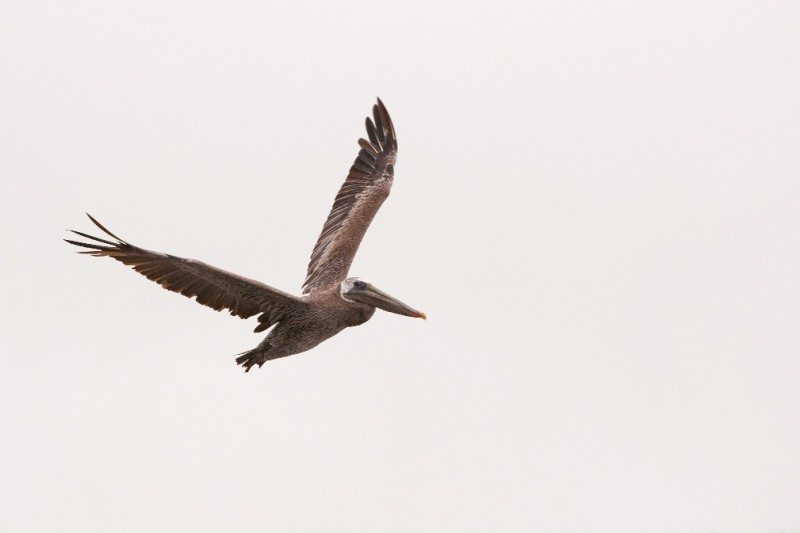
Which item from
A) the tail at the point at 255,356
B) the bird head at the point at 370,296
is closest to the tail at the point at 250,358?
the tail at the point at 255,356

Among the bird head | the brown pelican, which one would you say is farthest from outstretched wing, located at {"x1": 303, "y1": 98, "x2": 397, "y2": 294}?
the bird head

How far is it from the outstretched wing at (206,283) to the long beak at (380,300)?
96 centimetres

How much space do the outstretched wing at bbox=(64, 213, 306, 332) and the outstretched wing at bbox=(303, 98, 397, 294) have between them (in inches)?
79.7

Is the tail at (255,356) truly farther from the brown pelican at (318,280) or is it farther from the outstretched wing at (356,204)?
the outstretched wing at (356,204)

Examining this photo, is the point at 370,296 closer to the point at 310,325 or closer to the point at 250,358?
the point at 310,325

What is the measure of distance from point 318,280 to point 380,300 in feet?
6.30

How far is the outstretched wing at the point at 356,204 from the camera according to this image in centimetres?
1903

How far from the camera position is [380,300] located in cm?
1717

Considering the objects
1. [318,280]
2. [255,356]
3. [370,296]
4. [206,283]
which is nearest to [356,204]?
[318,280]

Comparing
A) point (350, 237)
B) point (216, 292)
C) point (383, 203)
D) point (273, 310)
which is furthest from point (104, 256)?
point (383, 203)

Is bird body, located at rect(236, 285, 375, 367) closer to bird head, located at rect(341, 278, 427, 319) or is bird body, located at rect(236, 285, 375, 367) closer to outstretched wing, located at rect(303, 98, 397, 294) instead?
bird head, located at rect(341, 278, 427, 319)

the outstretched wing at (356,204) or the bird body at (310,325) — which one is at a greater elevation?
the outstretched wing at (356,204)

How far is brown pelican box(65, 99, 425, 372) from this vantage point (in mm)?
14977

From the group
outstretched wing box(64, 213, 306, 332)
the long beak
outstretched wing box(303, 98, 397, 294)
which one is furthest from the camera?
outstretched wing box(303, 98, 397, 294)
